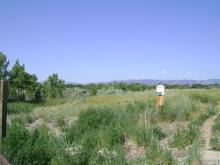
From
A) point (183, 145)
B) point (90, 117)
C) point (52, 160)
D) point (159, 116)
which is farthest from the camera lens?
point (159, 116)

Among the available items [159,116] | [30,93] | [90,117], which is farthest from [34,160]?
[30,93]

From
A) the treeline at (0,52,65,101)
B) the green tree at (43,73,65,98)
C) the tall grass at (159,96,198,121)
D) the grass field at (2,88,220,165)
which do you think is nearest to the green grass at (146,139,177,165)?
the grass field at (2,88,220,165)

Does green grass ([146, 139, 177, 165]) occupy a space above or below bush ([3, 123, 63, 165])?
below

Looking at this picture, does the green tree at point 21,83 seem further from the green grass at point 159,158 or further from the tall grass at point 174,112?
the green grass at point 159,158

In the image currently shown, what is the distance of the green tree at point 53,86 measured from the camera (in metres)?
68.2

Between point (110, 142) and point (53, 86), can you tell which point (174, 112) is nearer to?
point (110, 142)

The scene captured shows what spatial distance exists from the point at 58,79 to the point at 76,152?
6295 centimetres

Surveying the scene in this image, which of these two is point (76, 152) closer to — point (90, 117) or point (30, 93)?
point (90, 117)

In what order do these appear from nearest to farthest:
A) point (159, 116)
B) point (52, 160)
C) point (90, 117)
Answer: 1. point (52, 160)
2. point (90, 117)
3. point (159, 116)

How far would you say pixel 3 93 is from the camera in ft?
28.1

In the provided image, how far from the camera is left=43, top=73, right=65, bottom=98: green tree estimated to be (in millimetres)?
68188

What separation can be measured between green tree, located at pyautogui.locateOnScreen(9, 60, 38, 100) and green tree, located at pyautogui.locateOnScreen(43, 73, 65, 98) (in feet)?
6.83

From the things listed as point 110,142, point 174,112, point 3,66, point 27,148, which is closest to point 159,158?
point 27,148

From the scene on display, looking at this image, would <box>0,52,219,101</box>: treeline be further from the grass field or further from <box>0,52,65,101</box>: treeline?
the grass field
